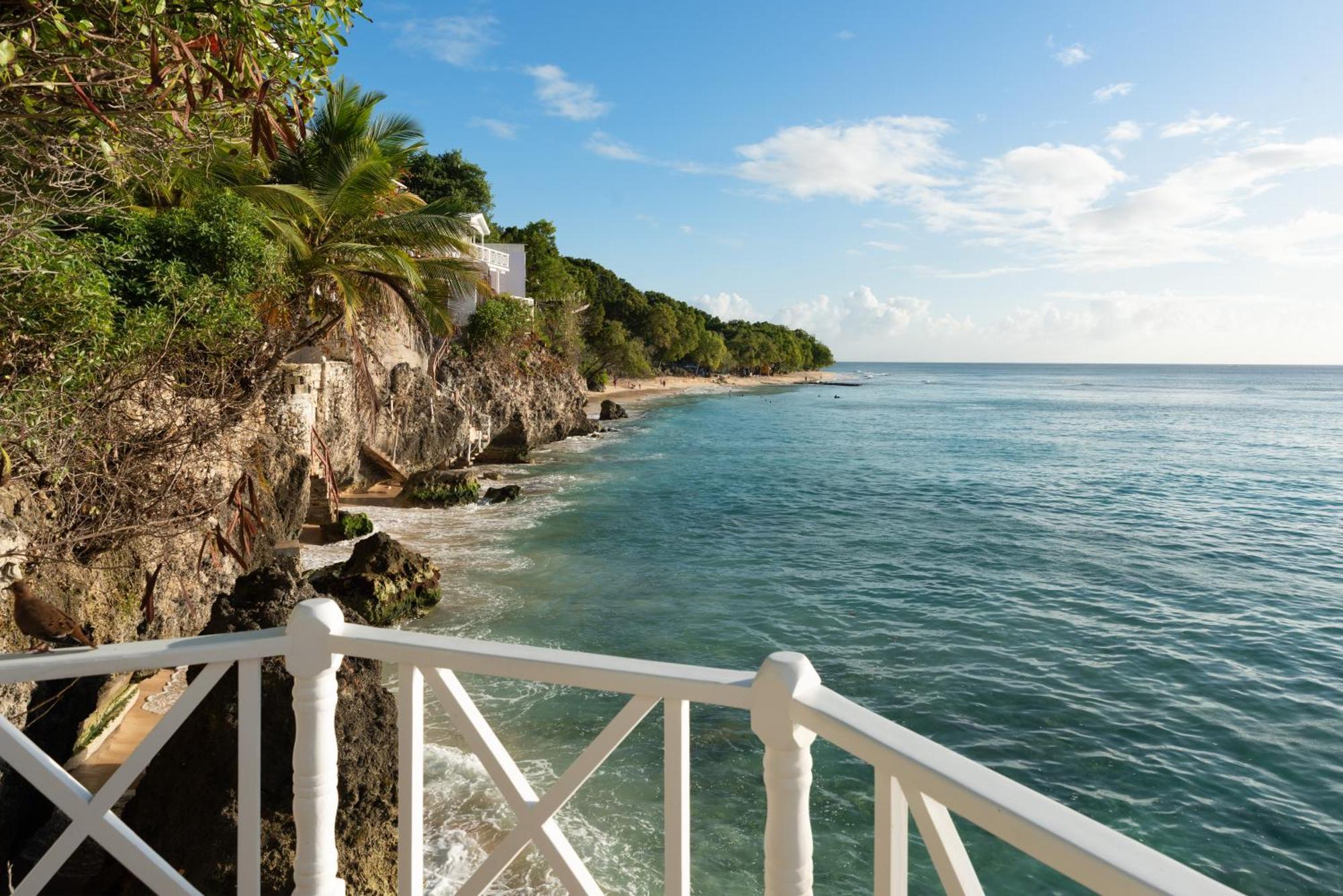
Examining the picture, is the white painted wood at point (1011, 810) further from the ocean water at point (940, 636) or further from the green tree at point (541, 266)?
the green tree at point (541, 266)

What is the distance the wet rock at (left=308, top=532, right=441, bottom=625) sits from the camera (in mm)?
13102

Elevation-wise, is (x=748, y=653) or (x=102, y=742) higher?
(x=102, y=742)

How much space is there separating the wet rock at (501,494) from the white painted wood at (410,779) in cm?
2195

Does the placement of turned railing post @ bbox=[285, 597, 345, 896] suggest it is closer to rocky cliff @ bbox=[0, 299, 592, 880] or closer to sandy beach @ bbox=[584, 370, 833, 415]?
rocky cliff @ bbox=[0, 299, 592, 880]

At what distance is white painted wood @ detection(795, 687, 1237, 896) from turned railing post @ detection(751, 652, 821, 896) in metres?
0.04

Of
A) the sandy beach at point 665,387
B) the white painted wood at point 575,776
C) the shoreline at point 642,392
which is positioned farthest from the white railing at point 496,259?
the white painted wood at point 575,776

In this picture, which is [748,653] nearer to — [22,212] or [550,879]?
[550,879]

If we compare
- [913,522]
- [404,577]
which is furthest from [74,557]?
[913,522]

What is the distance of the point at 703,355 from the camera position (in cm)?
10244

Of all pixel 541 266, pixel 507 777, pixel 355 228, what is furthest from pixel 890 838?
pixel 541 266

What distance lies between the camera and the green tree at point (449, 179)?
49.7 m

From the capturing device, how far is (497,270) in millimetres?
34219

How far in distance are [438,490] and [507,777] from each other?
2219 centimetres

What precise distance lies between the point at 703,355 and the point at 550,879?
96810mm
